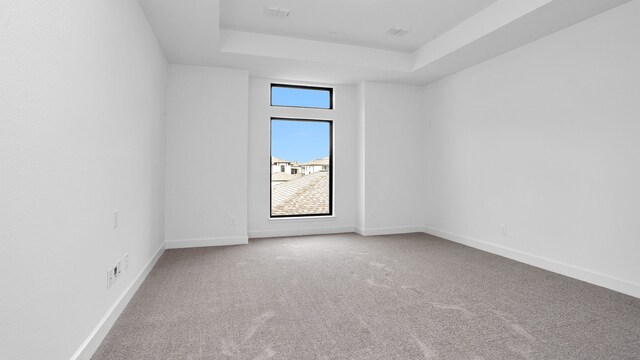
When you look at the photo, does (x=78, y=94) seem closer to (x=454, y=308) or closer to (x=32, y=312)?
(x=32, y=312)

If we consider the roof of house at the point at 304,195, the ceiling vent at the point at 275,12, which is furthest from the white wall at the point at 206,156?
the ceiling vent at the point at 275,12

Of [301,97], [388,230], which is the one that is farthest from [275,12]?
[388,230]

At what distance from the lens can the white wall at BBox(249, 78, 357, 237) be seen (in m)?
5.34

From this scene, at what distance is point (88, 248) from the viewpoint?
1.92 metres

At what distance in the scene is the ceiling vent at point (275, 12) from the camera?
3.71 m

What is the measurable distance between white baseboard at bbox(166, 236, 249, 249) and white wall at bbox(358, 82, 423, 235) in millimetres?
2120

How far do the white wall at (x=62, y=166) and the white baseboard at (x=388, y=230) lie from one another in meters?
3.72

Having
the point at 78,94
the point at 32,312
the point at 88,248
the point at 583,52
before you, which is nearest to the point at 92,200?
the point at 88,248

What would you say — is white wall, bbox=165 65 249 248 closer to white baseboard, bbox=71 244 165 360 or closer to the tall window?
the tall window

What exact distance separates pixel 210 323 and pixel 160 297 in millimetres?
777

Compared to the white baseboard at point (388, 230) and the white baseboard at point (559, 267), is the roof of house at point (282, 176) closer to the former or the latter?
the white baseboard at point (388, 230)

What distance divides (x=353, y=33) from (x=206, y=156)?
9.05ft

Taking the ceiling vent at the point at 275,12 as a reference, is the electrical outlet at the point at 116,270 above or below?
below

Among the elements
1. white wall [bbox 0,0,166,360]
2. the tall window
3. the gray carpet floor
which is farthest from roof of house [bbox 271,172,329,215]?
white wall [bbox 0,0,166,360]
